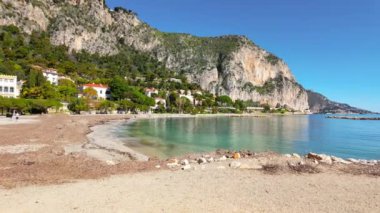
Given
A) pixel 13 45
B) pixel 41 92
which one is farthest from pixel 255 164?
pixel 13 45

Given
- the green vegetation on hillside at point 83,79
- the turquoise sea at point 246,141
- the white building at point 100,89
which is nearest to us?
the turquoise sea at point 246,141

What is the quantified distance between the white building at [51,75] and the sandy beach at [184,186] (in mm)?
86202

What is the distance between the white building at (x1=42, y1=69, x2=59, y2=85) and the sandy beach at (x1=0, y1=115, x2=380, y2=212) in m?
86.2

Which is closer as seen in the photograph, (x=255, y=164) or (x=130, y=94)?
(x=255, y=164)

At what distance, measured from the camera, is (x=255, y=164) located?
1599 cm

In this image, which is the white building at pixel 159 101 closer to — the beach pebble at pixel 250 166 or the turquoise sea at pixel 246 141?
the turquoise sea at pixel 246 141

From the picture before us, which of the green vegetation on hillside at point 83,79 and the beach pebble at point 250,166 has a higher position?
the green vegetation on hillside at point 83,79

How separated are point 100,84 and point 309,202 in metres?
108

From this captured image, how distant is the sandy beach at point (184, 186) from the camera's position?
910 centimetres

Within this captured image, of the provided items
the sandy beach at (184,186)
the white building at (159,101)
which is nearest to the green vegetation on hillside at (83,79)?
the white building at (159,101)

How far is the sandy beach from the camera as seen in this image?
29.9ft

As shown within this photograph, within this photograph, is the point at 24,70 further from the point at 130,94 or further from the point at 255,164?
the point at 255,164

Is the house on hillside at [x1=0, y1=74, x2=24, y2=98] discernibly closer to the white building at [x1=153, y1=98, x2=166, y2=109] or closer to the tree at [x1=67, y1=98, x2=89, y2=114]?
the tree at [x1=67, y1=98, x2=89, y2=114]

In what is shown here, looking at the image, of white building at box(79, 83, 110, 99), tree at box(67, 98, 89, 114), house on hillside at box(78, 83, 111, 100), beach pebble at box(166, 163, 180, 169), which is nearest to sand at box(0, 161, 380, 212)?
beach pebble at box(166, 163, 180, 169)
